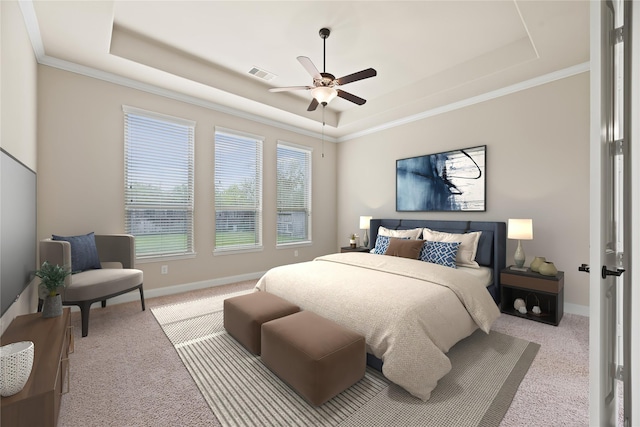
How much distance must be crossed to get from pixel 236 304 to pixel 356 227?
362cm

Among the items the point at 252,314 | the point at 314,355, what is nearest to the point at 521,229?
the point at 314,355

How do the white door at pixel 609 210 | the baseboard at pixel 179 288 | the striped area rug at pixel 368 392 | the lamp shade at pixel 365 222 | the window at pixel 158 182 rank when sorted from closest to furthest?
1. the white door at pixel 609 210
2. the striped area rug at pixel 368 392
3. the baseboard at pixel 179 288
4. the window at pixel 158 182
5. the lamp shade at pixel 365 222

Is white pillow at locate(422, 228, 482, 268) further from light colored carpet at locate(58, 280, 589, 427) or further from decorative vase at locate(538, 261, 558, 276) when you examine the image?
light colored carpet at locate(58, 280, 589, 427)

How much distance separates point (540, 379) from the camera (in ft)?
6.62

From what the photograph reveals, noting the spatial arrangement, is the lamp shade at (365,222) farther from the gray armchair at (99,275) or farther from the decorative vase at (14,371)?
the decorative vase at (14,371)

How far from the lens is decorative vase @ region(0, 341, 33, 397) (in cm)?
118

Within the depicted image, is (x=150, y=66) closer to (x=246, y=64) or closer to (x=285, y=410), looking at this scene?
(x=246, y=64)

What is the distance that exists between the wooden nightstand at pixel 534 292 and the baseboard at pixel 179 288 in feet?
12.3

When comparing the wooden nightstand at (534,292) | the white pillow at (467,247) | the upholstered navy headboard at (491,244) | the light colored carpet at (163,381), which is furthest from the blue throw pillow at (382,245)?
the light colored carpet at (163,381)

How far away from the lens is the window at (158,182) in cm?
371

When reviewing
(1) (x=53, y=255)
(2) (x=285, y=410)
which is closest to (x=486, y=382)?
(2) (x=285, y=410)

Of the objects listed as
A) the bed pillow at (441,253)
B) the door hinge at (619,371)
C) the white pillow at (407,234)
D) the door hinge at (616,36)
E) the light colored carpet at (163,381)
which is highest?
the door hinge at (616,36)

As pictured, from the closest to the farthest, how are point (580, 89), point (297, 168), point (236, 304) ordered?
point (236, 304)
point (580, 89)
point (297, 168)

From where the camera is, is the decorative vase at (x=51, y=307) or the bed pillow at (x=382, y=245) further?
the bed pillow at (x=382, y=245)
